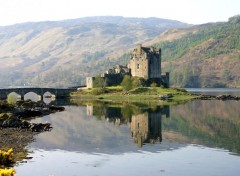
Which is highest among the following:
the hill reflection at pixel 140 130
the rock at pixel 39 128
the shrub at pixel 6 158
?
the shrub at pixel 6 158

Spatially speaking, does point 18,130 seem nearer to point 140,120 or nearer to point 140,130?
point 140,130

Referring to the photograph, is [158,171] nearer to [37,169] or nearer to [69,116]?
[37,169]

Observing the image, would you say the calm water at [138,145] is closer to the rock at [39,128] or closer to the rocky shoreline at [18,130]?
the rock at [39,128]

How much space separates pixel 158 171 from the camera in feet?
177

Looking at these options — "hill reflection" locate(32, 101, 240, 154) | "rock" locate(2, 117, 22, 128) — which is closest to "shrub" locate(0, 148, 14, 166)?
"hill reflection" locate(32, 101, 240, 154)

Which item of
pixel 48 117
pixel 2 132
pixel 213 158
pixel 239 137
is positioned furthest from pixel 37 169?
pixel 48 117

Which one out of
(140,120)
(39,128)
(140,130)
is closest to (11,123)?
(39,128)

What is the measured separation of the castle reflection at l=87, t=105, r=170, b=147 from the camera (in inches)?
3292

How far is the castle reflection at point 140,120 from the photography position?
274ft

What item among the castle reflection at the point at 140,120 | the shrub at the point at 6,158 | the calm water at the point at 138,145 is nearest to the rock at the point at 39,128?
the calm water at the point at 138,145

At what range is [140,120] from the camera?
11094 cm

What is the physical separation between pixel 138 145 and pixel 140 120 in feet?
121

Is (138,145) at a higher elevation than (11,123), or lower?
lower

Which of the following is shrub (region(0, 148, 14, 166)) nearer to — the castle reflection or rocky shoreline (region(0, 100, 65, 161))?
rocky shoreline (region(0, 100, 65, 161))
